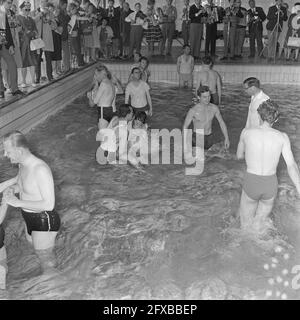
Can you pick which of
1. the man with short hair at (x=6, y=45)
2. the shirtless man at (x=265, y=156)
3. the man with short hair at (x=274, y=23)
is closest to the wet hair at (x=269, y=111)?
the shirtless man at (x=265, y=156)

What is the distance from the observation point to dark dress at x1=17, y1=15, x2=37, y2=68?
903 cm

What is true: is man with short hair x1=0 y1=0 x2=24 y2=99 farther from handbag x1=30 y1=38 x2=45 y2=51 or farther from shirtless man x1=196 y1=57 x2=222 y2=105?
shirtless man x1=196 y1=57 x2=222 y2=105

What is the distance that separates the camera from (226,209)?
5.69 meters

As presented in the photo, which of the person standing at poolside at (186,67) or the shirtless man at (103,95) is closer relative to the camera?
the shirtless man at (103,95)

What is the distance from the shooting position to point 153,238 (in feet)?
16.6

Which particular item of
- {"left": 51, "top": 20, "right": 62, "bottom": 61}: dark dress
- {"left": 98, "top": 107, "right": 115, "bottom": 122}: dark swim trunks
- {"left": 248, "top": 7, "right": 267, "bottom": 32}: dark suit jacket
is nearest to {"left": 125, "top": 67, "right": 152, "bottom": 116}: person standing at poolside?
{"left": 98, "top": 107, "right": 115, "bottom": 122}: dark swim trunks

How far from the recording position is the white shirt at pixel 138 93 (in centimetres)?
805

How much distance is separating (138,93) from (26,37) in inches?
105

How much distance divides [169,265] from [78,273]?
85cm

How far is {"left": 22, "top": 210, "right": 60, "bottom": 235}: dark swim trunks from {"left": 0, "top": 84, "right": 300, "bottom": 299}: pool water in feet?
1.78

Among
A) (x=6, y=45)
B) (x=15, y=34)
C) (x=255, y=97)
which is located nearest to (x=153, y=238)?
(x=255, y=97)

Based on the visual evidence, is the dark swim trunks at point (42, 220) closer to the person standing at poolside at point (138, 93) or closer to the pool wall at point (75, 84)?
the pool wall at point (75, 84)

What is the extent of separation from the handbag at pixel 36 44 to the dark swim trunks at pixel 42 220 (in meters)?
5.81
